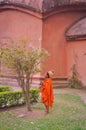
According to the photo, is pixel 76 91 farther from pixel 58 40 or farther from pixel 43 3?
pixel 43 3

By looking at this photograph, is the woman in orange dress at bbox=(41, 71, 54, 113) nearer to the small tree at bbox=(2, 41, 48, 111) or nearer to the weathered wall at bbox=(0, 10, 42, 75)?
the small tree at bbox=(2, 41, 48, 111)

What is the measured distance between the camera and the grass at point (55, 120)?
8.23 m

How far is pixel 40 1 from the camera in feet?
54.6

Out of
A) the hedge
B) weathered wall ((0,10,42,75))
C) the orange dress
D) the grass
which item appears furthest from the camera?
weathered wall ((0,10,42,75))

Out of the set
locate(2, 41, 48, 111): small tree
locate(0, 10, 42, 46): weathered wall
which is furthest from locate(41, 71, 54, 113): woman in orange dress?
locate(0, 10, 42, 46): weathered wall

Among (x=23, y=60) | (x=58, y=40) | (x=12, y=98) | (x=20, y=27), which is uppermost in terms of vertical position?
(x=20, y=27)

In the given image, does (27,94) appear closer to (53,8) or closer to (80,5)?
(53,8)

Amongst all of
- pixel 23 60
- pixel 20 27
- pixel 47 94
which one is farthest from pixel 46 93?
pixel 20 27

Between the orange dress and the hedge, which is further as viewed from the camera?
the hedge

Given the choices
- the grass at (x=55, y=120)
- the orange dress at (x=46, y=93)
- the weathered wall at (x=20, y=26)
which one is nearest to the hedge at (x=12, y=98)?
the grass at (x=55, y=120)

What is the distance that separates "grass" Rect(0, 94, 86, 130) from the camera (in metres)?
8.23

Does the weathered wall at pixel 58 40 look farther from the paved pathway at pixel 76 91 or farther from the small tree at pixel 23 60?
the small tree at pixel 23 60

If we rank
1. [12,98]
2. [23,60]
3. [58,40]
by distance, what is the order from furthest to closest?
1. [58,40]
2. [12,98]
3. [23,60]

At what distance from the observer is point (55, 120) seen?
8.96 metres
